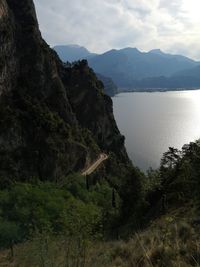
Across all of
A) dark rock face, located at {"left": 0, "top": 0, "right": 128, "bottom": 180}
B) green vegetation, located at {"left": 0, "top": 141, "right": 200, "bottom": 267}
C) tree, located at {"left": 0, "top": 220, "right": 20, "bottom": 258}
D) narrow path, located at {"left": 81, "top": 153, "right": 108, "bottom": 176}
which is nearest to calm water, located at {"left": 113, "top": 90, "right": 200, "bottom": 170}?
dark rock face, located at {"left": 0, "top": 0, "right": 128, "bottom": 180}

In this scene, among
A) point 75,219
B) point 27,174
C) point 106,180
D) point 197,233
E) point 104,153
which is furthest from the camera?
point 104,153

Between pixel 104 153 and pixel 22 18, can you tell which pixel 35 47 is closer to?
pixel 22 18

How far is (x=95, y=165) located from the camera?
87188 millimetres

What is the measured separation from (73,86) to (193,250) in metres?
103

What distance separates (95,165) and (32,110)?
59.7ft

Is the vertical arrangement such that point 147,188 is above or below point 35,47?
below

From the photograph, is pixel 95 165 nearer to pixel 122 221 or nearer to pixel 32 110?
pixel 32 110

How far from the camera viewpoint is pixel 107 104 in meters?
119

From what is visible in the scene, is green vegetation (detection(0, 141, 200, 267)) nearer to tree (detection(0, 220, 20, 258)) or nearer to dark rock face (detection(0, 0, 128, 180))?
tree (detection(0, 220, 20, 258))

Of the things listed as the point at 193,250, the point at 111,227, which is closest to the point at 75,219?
the point at 193,250

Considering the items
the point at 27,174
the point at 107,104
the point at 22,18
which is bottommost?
the point at 27,174

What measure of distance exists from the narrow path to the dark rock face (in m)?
1.53

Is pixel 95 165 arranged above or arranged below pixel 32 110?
below

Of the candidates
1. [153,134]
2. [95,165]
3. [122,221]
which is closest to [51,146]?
[95,165]
